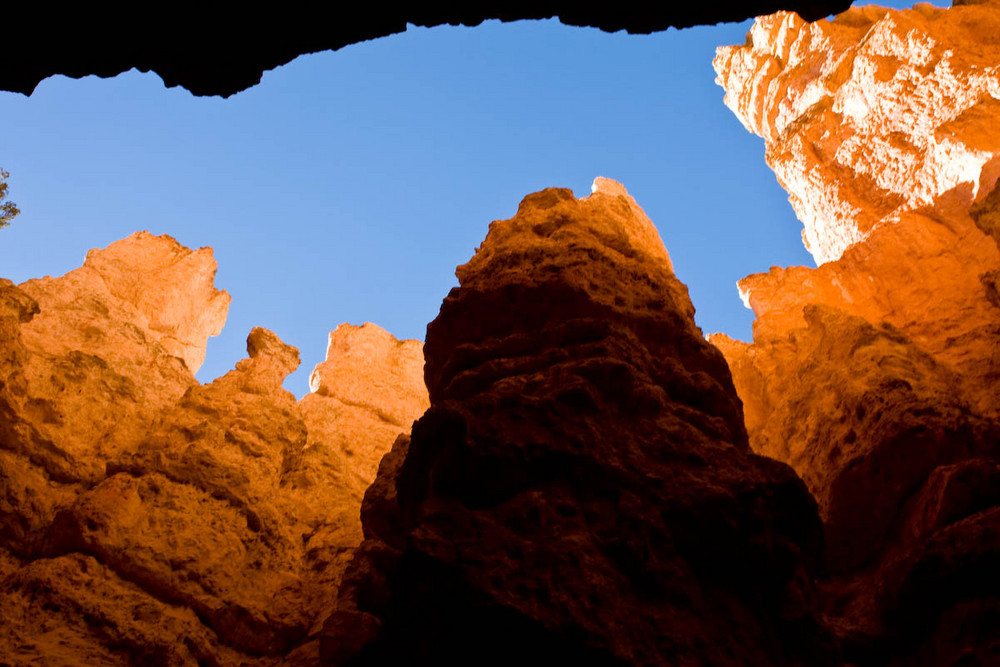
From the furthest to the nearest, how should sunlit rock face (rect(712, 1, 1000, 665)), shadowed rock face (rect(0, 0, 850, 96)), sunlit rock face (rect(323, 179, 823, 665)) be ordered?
sunlit rock face (rect(712, 1, 1000, 665))
sunlit rock face (rect(323, 179, 823, 665))
shadowed rock face (rect(0, 0, 850, 96))

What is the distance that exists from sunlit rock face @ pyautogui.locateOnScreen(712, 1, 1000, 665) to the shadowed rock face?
831 centimetres

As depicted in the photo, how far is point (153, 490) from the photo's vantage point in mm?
15805

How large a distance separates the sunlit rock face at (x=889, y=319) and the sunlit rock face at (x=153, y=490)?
1050cm

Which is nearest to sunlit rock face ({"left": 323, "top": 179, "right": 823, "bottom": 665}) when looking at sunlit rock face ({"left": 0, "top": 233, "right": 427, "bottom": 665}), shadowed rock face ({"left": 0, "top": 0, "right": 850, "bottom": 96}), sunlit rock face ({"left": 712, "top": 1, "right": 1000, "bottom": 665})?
sunlit rock face ({"left": 712, "top": 1, "right": 1000, "bottom": 665})

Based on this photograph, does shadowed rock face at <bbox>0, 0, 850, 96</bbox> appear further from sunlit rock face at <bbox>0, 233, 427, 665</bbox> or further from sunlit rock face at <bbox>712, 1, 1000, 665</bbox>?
sunlit rock face at <bbox>0, 233, 427, 665</bbox>

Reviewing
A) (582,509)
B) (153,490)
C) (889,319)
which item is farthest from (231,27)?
(889,319)

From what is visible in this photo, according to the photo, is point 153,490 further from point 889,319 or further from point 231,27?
point 889,319

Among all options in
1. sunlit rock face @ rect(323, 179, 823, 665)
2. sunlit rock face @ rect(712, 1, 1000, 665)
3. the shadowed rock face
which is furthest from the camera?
sunlit rock face @ rect(712, 1, 1000, 665)

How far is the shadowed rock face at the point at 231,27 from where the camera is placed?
7527 mm

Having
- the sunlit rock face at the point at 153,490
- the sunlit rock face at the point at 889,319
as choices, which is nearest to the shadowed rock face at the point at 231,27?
the sunlit rock face at the point at 889,319

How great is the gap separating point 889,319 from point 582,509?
1633 centimetres

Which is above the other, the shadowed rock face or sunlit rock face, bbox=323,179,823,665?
the shadowed rock face

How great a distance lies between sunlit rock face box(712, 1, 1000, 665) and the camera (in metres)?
11.0

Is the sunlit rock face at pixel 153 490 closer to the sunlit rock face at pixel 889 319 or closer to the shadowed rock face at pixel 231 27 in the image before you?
the shadowed rock face at pixel 231 27
